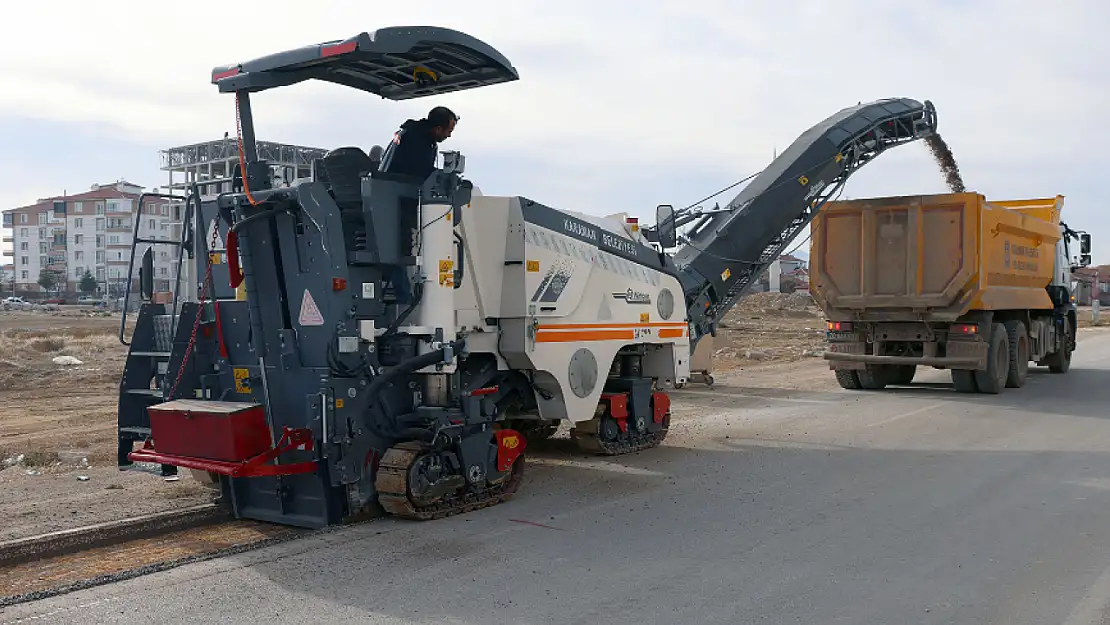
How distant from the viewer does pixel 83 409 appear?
14.3 metres

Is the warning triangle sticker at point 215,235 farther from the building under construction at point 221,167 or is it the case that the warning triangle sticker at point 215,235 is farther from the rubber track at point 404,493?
the rubber track at point 404,493

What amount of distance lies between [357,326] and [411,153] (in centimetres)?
144

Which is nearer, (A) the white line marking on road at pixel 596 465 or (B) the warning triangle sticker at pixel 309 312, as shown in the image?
(B) the warning triangle sticker at pixel 309 312

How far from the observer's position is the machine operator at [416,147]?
7.61 m

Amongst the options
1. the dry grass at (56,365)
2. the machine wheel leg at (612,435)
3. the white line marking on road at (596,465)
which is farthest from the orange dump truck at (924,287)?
the dry grass at (56,365)

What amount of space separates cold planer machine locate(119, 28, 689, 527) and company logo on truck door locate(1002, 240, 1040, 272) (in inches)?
432

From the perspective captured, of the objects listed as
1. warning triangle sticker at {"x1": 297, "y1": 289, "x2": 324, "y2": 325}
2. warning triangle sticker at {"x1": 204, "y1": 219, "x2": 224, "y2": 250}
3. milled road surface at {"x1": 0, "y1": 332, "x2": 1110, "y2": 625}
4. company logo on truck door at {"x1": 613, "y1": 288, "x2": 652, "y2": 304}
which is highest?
warning triangle sticker at {"x1": 204, "y1": 219, "x2": 224, "y2": 250}

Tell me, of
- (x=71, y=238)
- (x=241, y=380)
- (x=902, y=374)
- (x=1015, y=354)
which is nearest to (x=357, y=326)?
(x=241, y=380)

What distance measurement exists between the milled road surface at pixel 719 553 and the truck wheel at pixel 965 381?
553 cm

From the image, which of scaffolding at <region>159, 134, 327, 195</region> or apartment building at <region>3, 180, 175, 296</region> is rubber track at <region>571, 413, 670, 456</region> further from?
apartment building at <region>3, 180, 175, 296</region>

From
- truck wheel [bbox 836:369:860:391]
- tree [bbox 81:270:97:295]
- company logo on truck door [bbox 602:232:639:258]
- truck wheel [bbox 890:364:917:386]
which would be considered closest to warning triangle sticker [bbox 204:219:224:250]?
company logo on truck door [bbox 602:232:639:258]

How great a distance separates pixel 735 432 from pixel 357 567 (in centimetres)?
669

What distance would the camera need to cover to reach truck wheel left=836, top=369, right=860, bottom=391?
17000 mm

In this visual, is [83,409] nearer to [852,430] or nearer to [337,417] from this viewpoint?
[337,417]
